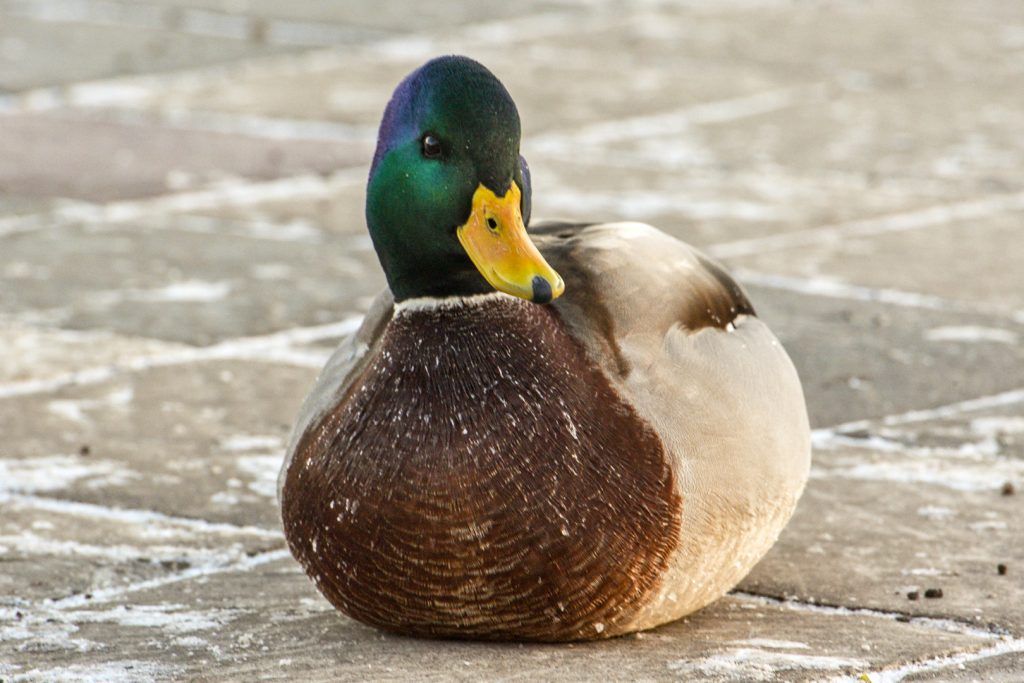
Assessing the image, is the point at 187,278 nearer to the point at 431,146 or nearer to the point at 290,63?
the point at 431,146

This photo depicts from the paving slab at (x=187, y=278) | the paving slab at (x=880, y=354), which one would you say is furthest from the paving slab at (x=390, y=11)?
the paving slab at (x=880, y=354)

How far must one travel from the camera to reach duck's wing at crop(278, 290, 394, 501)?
11.8 feet

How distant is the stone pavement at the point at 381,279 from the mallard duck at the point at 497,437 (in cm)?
14

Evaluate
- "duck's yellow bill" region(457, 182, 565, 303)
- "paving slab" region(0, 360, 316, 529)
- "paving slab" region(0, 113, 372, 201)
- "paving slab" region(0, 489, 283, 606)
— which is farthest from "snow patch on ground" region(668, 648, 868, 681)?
"paving slab" region(0, 113, 372, 201)

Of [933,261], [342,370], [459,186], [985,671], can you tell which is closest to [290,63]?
[933,261]

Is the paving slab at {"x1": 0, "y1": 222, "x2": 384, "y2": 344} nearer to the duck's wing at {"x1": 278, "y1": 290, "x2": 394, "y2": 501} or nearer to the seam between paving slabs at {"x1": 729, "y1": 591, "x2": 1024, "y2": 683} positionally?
the duck's wing at {"x1": 278, "y1": 290, "x2": 394, "y2": 501}

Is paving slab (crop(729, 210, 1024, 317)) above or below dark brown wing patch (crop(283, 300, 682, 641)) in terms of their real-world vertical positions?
below

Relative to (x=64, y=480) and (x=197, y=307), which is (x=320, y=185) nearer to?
(x=197, y=307)

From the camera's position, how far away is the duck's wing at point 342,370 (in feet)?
11.8

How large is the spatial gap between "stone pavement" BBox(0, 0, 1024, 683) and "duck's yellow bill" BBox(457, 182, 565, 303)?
2.13 feet

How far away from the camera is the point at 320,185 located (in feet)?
27.2

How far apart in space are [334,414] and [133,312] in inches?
121

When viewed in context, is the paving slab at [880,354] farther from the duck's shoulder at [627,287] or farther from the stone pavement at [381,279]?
the duck's shoulder at [627,287]

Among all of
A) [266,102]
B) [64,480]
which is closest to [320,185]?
[266,102]
